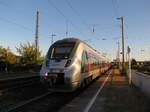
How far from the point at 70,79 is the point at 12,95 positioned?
11.4 feet

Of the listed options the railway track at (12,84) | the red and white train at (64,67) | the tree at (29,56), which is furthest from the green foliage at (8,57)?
the red and white train at (64,67)

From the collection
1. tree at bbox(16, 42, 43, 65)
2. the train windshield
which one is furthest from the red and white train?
tree at bbox(16, 42, 43, 65)

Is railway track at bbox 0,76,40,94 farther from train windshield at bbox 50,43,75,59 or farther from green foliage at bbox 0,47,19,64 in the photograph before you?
green foliage at bbox 0,47,19,64

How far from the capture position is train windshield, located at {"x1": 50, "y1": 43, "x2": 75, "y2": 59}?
10.3 meters

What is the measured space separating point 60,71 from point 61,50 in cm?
167

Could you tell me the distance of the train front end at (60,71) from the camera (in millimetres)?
9297

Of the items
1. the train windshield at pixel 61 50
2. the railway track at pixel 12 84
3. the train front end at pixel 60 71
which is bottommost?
the railway track at pixel 12 84

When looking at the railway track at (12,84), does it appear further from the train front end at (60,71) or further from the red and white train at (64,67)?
the red and white train at (64,67)

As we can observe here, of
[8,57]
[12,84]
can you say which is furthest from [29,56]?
[12,84]

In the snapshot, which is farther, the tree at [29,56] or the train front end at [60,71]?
the tree at [29,56]

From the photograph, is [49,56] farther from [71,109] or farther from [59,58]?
[71,109]

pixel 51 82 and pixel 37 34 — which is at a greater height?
pixel 37 34

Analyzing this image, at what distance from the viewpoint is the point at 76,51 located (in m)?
10.4

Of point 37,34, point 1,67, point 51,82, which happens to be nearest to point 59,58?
point 51,82
